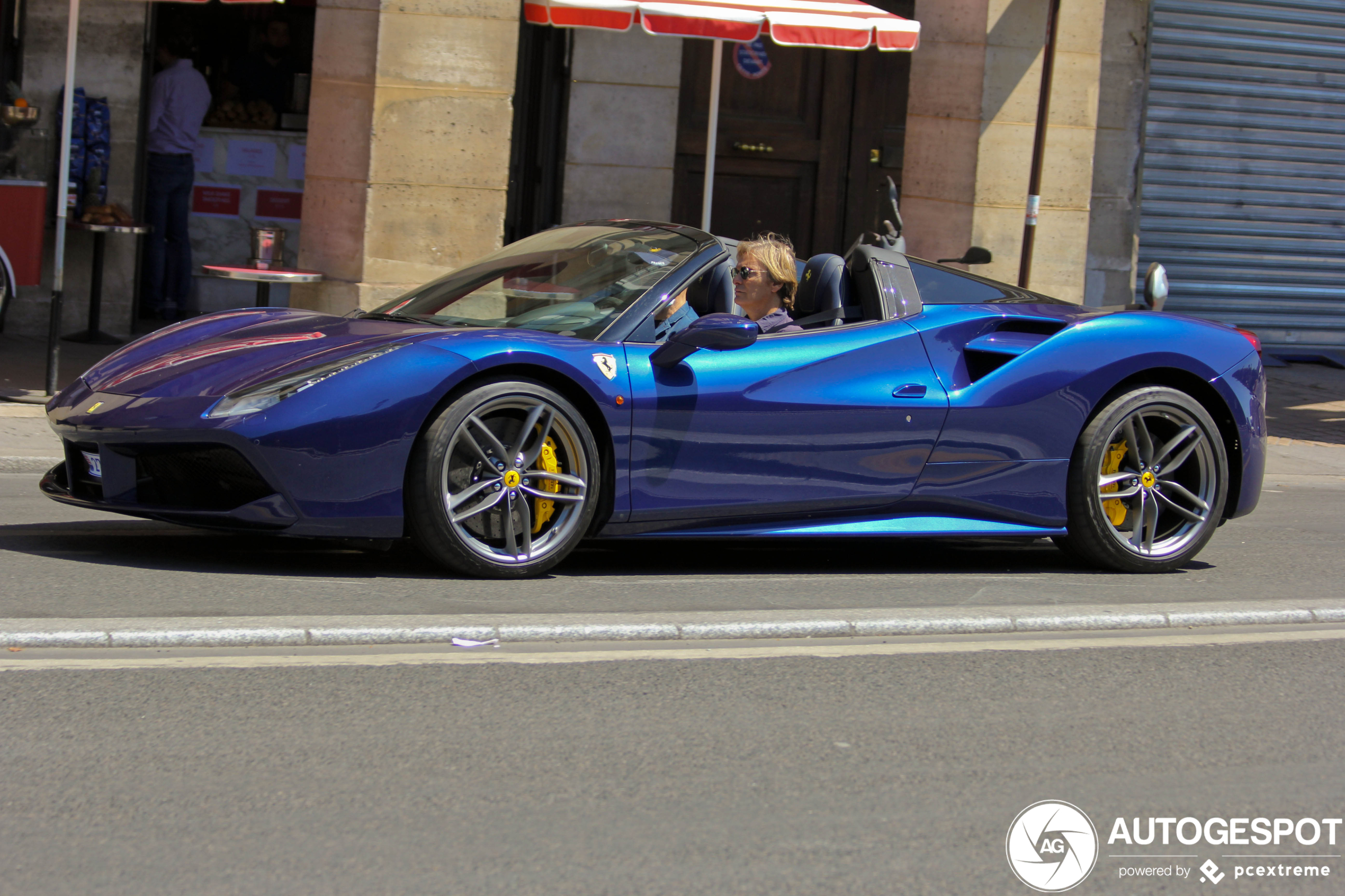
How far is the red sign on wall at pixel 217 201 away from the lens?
41.8 feet

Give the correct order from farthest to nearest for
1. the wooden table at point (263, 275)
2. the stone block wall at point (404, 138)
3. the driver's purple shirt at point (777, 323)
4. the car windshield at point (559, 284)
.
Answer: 1. the stone block wall at point (404, 138)
2. the wooden table at point (263, 275)
3. the driver's purple shirt at point (777, 323)
4. the car windshield at point (559, 284)

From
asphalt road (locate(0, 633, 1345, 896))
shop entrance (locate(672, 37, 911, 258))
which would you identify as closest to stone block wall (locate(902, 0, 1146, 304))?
shop entrance (locate(672, 37, 911, 258))

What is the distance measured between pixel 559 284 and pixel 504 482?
3.09 feet

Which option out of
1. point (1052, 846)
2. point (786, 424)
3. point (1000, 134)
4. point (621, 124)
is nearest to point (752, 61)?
point (621, 124)

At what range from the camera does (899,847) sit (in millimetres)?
3104

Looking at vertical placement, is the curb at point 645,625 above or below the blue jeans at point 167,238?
below

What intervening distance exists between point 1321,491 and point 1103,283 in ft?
16.4

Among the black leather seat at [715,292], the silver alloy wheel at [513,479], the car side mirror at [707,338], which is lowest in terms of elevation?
the silver alloy wheel at [513,479]

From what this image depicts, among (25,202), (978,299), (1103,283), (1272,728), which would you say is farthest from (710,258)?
(1103,283)

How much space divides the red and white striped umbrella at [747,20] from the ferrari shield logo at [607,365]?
454cm

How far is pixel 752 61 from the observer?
13.5 meters

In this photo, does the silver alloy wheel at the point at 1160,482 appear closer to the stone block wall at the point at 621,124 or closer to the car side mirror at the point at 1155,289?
the car side mirror at the point at 1155,289

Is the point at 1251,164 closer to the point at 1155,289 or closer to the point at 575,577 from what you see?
the point at 1155,289

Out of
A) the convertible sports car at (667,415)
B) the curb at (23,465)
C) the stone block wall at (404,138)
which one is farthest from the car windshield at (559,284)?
the stone block wall at (404,138)
